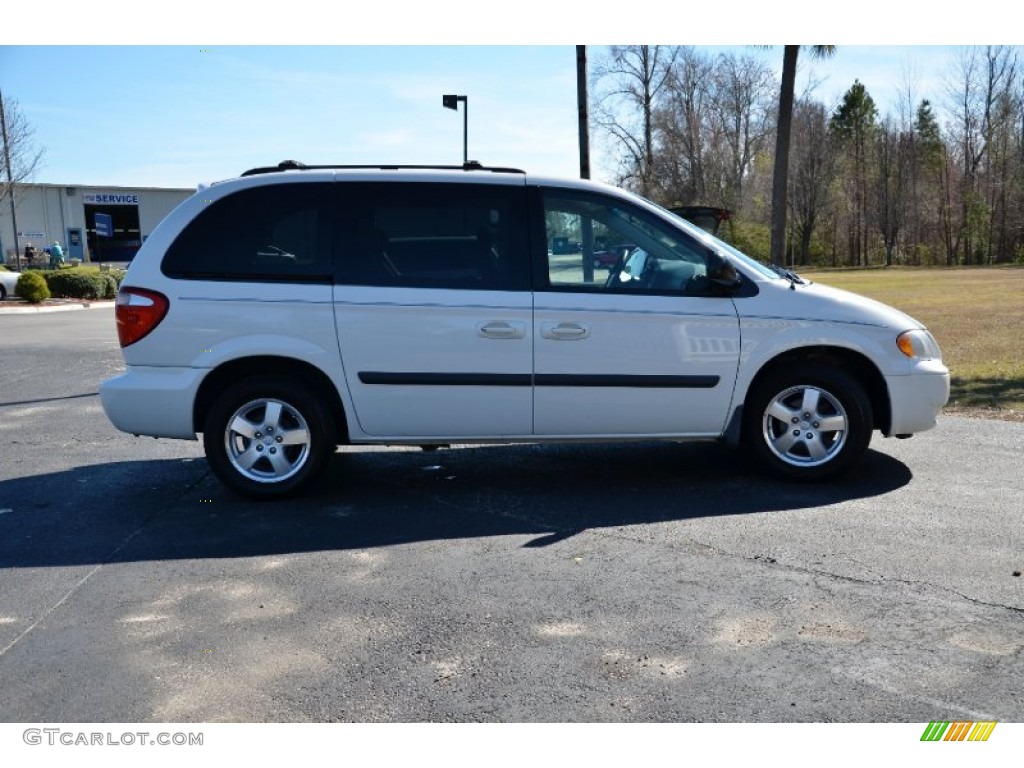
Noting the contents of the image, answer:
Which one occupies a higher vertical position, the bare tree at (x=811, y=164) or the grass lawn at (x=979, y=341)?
the bare tree at (x=811, y=164)

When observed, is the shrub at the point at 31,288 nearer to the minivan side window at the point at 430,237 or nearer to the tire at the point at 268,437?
the tire at the point at 268,437

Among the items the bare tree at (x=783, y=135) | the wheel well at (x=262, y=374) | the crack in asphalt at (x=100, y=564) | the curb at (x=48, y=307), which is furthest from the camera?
the curb at (x=48, y=307)

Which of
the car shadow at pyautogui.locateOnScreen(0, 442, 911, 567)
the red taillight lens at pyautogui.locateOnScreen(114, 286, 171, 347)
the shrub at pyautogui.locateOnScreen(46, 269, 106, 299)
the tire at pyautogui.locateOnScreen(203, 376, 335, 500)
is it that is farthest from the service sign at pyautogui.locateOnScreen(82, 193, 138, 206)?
the tire at pyautogui.locateOnScreen(203, 376, 335, 500)

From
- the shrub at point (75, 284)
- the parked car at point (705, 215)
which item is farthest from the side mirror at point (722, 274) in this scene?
the shrub at point (75, 284)

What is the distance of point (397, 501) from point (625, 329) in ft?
5.79

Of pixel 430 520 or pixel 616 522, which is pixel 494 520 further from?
pixel 616 522

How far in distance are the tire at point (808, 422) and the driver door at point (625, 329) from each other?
266mm

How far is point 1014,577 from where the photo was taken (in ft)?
14.3

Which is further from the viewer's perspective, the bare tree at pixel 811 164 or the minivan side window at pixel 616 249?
the bare tree at pixel 811 164

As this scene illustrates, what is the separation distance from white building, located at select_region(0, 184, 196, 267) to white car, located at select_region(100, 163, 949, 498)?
56.8 meters

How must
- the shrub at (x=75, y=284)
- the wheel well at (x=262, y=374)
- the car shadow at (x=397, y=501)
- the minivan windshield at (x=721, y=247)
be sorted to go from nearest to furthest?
the car shadow at (x=397, y=501) → the wheel well at (x=262, y=374) → the minivan windshield at (x=721, y=247) → the shrub at (x=75, y=284)

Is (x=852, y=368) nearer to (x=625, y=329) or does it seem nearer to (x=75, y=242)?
(x=625, y=329)

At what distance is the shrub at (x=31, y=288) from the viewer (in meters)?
27.5
